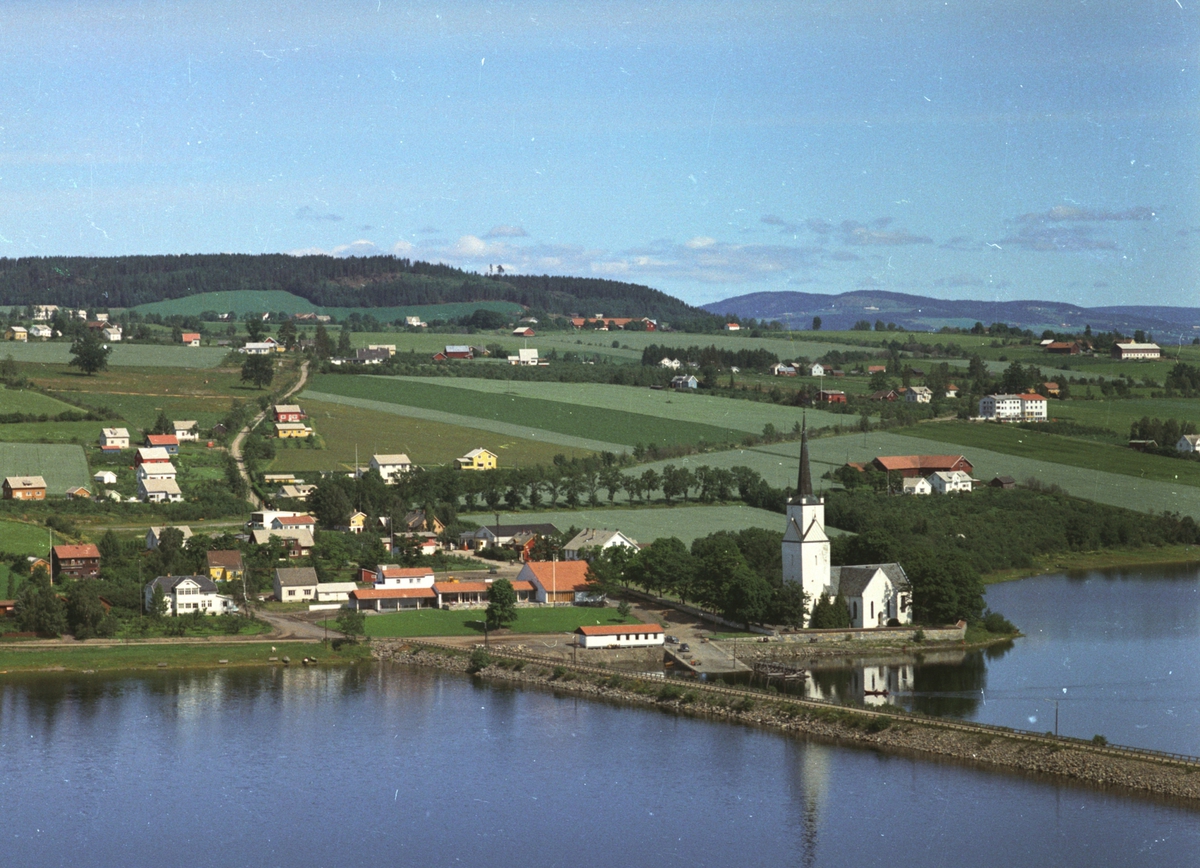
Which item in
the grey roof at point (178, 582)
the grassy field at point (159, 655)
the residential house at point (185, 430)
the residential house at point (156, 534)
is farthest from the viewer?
the residential house at point (185, 430)

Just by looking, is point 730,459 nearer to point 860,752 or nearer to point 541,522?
point 541,522

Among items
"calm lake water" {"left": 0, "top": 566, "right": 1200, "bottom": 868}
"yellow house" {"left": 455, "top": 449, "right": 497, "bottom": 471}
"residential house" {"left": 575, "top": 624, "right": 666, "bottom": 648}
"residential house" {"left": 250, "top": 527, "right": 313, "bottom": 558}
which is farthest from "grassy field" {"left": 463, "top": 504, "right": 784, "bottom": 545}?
"calm lake water" {"left": 0, "top": 566, "right": 1200, "bottom": 868}

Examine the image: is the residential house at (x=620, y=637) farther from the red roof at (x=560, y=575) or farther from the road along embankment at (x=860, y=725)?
the red roof at (x=560, y=575)

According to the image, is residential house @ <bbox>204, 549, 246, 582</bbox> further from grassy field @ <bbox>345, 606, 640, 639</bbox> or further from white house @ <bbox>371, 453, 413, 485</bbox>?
white house @ <bbox>371, 453, 413, 485</bbox>

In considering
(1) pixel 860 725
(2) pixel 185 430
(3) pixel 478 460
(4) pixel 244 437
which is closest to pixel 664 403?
(3) pixel 478 460

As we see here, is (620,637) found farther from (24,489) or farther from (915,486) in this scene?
(24,489)

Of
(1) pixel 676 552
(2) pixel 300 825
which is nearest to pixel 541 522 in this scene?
(1) pixel 676 552

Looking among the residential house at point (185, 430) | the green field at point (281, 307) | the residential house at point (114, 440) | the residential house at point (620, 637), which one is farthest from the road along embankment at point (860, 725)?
the green field at point (281, 307)
